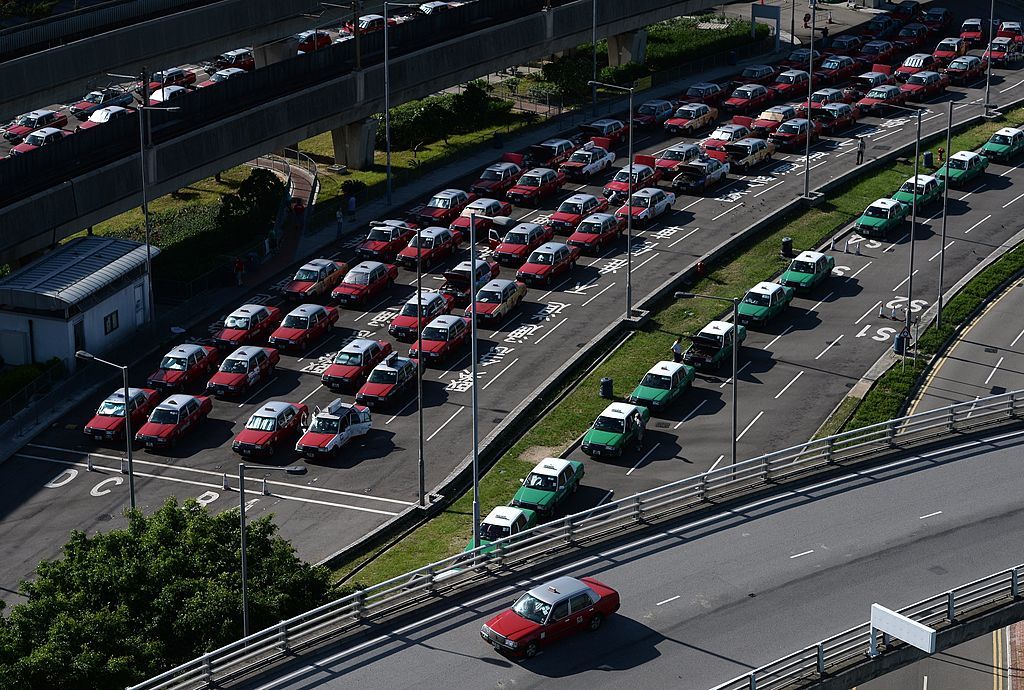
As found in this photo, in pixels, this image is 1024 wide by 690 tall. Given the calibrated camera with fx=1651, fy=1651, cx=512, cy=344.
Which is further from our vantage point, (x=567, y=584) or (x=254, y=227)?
(x=254, y=227)

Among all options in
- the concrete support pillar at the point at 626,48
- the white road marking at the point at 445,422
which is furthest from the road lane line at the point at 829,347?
the concrete support pillar at the point at 626,48

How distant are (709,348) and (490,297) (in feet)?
36.9

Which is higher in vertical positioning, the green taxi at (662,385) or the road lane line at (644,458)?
the green taxi at (662,385)

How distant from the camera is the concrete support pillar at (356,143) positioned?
98.4 meters

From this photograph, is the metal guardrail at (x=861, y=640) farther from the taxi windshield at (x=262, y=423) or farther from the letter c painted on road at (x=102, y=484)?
the letter c painted on road at (x=102, y=484)

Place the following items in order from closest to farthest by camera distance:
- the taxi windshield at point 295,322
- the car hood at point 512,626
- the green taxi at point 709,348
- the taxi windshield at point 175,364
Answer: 1. the car hood at point 512,626
2. the taxi windshield at point 175,364
3. the green taxi at point 709,348
4. the taxi windshield at point 295,322

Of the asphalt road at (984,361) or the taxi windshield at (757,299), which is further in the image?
the taxi windshield at (757,299)

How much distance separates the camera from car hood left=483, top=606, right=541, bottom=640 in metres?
39.8

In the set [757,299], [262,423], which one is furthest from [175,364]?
[757,299]

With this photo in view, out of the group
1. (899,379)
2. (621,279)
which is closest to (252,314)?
(621,279)

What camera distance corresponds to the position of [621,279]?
83250mm

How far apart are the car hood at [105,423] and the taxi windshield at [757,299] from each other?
29376 millimetres

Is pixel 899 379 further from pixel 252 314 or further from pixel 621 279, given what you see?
pixel 252 314

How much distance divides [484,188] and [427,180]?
5227 mm
